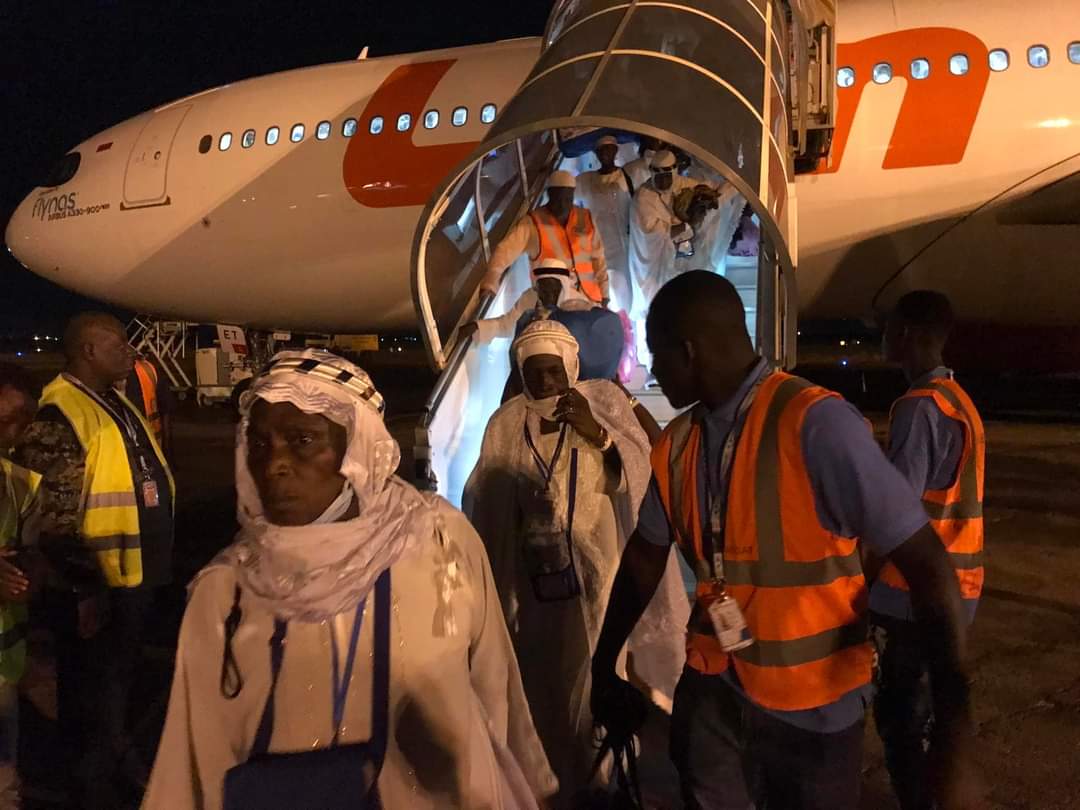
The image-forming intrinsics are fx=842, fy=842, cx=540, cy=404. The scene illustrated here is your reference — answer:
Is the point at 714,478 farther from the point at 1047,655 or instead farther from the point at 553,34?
the point at 553,34

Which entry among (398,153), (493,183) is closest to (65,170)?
(398,153)

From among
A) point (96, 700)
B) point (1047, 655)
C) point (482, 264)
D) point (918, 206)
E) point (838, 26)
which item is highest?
point (838, 26)

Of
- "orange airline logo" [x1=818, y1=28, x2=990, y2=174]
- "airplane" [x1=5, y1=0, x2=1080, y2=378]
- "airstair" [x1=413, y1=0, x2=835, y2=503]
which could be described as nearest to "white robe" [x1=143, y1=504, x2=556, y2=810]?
"airstair" [x1=413, y1=0, x2=835, y2=503]

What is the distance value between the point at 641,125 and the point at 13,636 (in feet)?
10.1

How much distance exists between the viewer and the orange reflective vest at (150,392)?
189 inches

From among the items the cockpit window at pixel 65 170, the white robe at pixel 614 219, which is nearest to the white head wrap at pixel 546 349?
the white robe at pixel 614 219

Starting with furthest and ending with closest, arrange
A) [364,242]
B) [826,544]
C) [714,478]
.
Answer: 1. [364,242]
2. [714,478]
3. [826,544]

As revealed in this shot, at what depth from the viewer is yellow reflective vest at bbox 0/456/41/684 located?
267 cm

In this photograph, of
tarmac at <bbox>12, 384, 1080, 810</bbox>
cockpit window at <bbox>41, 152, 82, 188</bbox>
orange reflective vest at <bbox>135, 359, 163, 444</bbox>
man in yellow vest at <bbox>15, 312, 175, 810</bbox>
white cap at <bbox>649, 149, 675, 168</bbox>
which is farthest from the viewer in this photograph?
cockpit window at <bbox>41, 152, 82, 188</bbox>

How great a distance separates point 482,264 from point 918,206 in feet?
16.1

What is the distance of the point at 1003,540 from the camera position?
6289 millimetres

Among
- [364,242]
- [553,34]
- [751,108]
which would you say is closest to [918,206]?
[553,34]

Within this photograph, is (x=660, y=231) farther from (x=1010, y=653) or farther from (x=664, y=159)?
(x=1010, y=653)

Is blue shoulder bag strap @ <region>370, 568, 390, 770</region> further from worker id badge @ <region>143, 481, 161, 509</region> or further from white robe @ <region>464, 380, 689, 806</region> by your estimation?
worker id badge @ <region>143, 481, 161, 509</region>
